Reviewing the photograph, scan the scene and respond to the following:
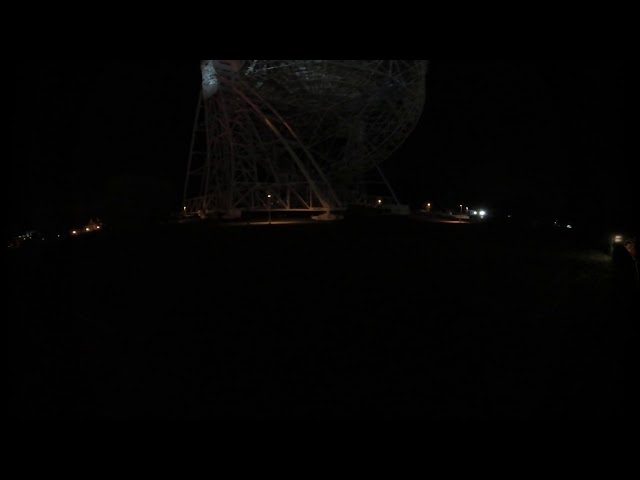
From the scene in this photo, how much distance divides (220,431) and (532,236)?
46.0 ft

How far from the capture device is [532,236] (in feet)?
46.5

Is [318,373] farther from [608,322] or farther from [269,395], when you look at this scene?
[608,322]

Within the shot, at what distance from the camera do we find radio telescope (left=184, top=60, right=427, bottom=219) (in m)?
23.0

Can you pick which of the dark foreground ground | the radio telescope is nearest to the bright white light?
the radio telescope

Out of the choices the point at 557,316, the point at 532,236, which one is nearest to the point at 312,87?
the point at 532,236

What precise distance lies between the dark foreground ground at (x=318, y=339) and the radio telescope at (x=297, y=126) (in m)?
16.6

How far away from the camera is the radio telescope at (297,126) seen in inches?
906

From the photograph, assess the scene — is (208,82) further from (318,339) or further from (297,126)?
(318,339)

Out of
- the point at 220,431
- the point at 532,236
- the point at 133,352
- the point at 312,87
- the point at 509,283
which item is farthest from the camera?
the point at 312,87

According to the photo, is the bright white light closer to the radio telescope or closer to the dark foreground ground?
the radio telescope

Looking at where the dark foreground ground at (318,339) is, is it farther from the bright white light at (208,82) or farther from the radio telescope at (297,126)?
the bright white light at (208,82)

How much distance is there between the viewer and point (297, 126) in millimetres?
28859

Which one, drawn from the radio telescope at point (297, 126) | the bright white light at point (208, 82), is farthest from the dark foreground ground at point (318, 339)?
the bright white light at point (208, 82)

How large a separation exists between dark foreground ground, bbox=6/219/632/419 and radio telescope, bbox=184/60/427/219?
16.6 meters
